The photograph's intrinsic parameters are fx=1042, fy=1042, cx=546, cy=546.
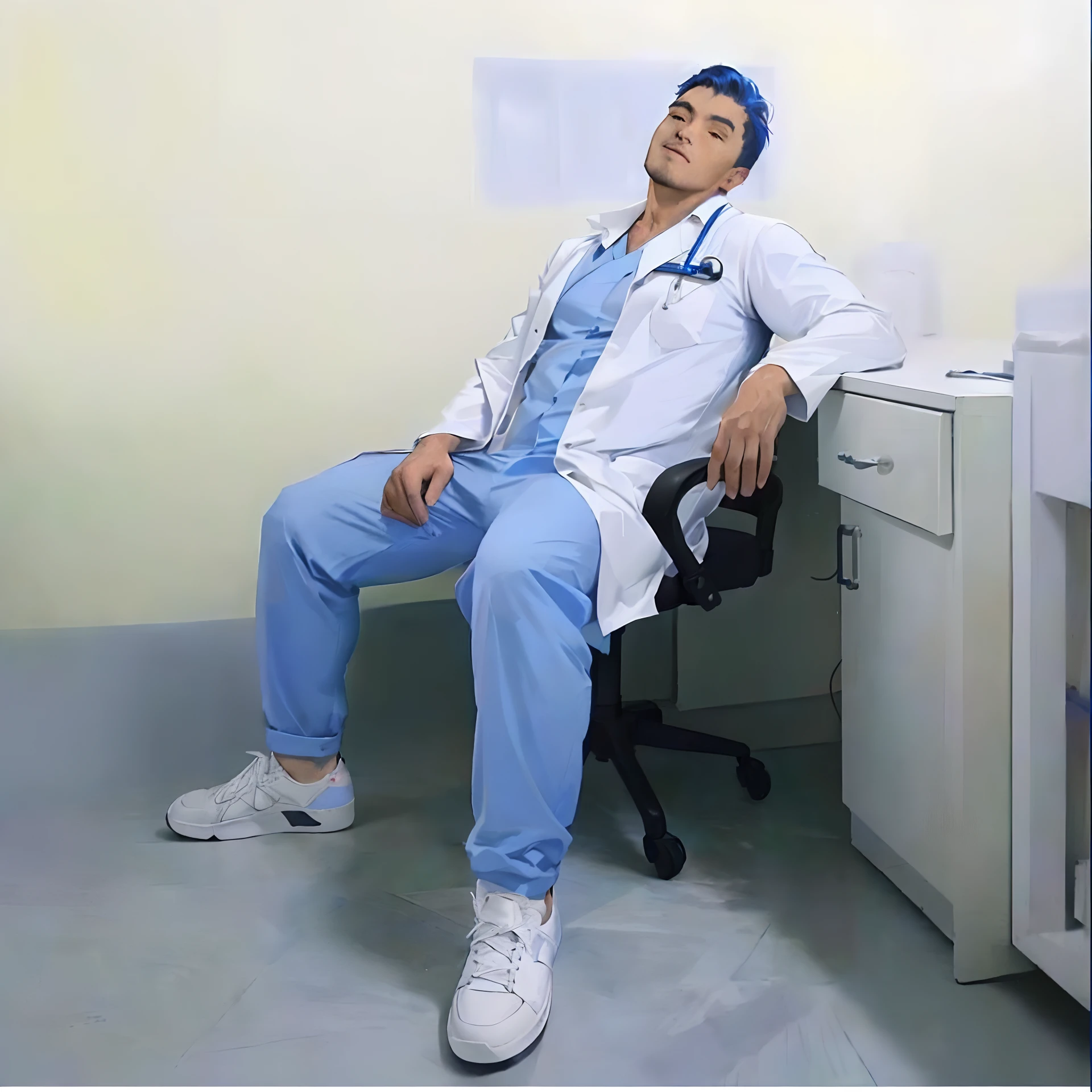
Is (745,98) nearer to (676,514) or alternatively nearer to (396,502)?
(676,514)

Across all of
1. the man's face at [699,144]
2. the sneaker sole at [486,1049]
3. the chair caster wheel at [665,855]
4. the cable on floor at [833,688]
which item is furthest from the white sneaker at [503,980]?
the man's face at [699,144]

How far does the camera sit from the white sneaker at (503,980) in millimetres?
1123

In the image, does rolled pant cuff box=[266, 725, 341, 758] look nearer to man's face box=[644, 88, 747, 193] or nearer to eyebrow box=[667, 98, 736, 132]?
man's face box=[644, 88, 747, 193]

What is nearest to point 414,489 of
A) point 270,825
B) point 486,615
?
point 486,615

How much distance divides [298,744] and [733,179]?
119cm

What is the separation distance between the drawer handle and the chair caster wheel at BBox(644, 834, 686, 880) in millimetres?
604

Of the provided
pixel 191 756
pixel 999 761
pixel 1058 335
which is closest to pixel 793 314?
pixel 1058 335

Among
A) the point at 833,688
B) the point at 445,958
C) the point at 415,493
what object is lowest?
the point at 445,958

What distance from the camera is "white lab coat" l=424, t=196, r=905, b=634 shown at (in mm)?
1440

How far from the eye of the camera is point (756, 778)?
1.79 m

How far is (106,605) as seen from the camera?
2.02m

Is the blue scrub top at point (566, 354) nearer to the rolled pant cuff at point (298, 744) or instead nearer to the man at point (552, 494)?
the man at point (552, 494)

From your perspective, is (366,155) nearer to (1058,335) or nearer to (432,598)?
(432,598)

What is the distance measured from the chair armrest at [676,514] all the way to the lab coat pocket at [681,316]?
22cm
